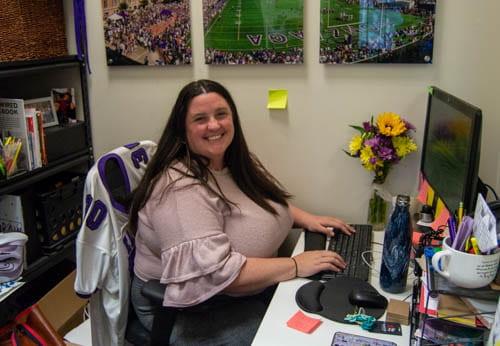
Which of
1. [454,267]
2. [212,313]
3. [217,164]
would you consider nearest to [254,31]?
[217,164]

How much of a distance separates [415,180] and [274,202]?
2.03ft

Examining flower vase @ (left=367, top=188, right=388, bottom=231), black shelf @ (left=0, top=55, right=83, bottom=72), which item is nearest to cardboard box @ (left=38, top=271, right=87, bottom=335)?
black shelf @ (left=0, top=55, right=83, bottom=72)

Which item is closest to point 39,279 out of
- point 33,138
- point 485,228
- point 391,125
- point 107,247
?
point 33,138

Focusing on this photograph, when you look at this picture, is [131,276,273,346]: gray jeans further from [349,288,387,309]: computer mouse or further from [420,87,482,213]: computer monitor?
[420,87,482,213]: computer monitor

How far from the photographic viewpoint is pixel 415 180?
6.23 feet

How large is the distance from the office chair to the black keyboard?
0.53 m

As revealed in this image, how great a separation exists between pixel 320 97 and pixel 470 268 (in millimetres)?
1144

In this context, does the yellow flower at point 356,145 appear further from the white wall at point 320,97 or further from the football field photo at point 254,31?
the football field photo at point 254,31

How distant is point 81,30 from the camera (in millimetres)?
2150

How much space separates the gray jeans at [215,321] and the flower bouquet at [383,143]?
71 centimetres

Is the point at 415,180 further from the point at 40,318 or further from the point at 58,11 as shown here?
the point at 58,11

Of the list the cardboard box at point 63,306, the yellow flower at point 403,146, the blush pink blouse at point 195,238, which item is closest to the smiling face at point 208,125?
the blush pink blouse at point 195,238

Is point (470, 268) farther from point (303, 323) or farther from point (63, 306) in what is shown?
point (63, 306)

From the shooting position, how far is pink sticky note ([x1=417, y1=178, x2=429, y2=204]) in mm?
1740
